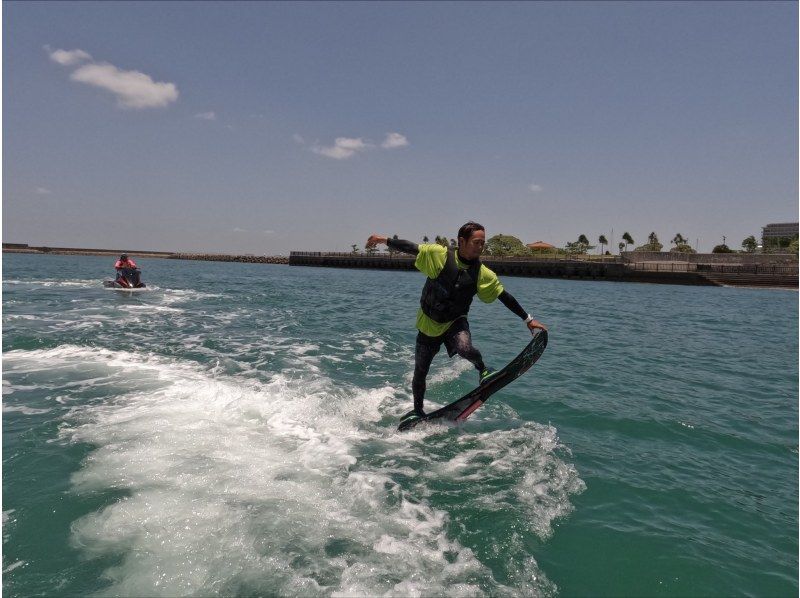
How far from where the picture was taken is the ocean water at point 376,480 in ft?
10.6

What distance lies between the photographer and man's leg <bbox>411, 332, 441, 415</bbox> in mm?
6043

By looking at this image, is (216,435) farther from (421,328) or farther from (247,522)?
(421,328)

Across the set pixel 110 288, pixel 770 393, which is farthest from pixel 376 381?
pixel 110 288

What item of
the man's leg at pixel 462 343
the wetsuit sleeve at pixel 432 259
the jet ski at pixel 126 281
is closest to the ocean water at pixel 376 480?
the man's leg at pixel 462 343

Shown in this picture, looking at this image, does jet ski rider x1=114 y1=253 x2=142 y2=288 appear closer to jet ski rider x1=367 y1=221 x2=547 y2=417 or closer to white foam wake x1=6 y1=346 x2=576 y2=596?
white foam wake x1=6 y1=346 x2=576 y2=596

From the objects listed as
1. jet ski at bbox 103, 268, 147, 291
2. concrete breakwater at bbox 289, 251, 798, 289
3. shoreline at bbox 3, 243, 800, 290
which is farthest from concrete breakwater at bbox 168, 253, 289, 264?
jet ski at bbox 103, 268, 147, 291

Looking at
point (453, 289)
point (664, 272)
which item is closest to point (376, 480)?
point (453, 289)

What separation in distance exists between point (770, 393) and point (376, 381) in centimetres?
828

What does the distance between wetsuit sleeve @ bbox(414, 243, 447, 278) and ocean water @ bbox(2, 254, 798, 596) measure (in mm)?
2311

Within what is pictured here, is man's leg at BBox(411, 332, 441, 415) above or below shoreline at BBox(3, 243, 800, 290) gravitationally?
below

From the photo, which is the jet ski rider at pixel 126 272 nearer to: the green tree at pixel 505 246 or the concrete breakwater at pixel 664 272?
the concrete breakwater at pixel 664 272

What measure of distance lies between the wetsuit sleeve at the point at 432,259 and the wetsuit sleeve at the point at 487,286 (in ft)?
1.84

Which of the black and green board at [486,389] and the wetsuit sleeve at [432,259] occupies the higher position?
the wetsuit sleeve at [432,259]

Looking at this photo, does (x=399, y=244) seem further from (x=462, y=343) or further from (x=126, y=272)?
(x=126, y=272)
